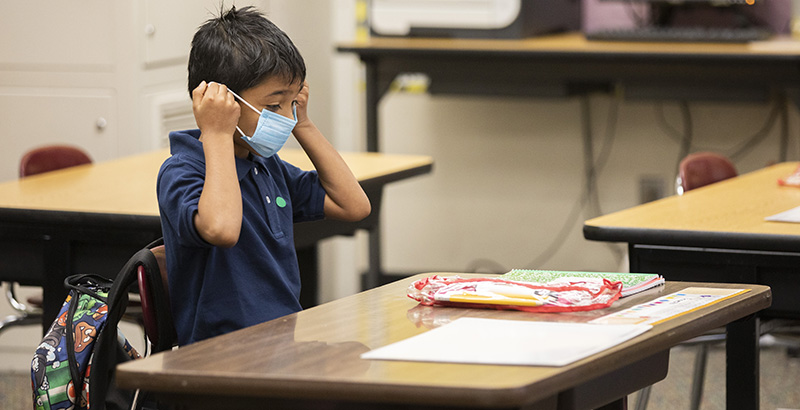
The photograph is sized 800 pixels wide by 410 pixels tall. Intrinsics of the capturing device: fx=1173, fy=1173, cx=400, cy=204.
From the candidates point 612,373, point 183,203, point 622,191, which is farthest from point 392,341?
point 622,191

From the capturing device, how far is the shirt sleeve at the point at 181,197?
153 cm

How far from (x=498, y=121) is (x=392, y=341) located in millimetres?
3338

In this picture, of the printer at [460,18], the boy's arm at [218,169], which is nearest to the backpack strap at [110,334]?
the boy's arm at [218,169]

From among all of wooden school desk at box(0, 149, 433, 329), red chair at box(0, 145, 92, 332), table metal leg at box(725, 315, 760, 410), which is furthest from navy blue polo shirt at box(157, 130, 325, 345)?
red chair at box(0, 145, 92, 332)

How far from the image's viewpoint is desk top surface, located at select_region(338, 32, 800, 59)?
11.8 ft

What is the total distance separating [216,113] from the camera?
1.59 meters

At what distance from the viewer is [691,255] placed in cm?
211

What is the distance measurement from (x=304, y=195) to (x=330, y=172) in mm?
55

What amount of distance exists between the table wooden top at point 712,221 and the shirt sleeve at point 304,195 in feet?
1.85

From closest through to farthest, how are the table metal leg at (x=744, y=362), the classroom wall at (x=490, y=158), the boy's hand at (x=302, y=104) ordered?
the boy's hand at (x=302, y=104)
the table metal leg at (x=744, y=362)
the classroom wall at (x=490, y=158)

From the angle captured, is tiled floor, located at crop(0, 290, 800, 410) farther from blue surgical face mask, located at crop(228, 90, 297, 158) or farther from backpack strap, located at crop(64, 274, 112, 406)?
blue surgical face mask, located at crop(228, 90, 297, 158)

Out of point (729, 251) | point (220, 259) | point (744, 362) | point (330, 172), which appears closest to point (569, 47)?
point (729, 251)

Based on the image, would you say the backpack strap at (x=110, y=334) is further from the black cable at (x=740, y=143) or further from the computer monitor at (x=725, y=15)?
the black cable at (x=740, y=143)

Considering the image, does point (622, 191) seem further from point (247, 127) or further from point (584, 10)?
point (247, 127)
